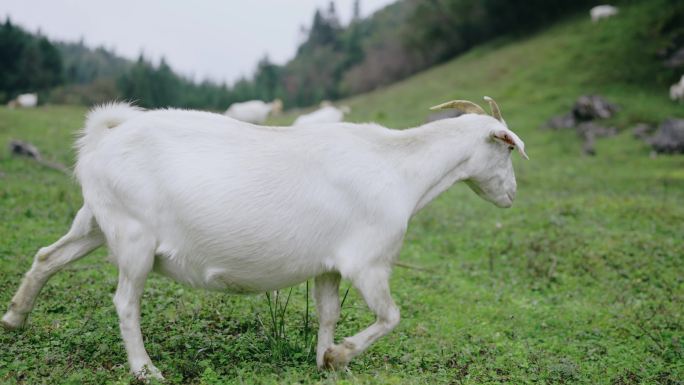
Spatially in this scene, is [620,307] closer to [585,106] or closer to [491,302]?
[491,302]

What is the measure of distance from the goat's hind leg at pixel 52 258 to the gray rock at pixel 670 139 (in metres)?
15.8

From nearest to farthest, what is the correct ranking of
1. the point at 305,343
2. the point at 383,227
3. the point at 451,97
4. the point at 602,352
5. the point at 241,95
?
the point at 383,227 < the point at 305,343 < the point at 602,352 < the point at 451,97 < the point at 241,95

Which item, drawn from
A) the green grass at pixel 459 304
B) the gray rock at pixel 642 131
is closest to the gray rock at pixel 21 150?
the green grass at pixel 459 304

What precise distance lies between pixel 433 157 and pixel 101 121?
2412mm

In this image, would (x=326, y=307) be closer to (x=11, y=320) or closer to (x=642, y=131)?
(x=11, y=320)

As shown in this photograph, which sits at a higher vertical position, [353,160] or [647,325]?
[353,160]

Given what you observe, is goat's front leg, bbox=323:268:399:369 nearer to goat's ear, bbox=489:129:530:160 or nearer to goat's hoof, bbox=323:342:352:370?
goat's hoof, bbox=323:342:352:370

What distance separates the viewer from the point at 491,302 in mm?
7148

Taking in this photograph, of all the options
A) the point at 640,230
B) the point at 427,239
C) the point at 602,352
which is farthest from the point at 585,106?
the point at 602,352

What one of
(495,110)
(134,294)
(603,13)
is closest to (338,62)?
(603,13)

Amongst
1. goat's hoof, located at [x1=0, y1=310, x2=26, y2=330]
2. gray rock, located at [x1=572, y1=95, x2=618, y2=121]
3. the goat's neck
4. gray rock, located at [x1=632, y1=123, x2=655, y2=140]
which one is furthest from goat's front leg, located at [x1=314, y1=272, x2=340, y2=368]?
gray rock, located at [x1=572, y1=95, x2=618, y2=121]

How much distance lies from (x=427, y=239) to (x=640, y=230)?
342 centimetres

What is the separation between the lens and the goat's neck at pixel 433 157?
14.9ft

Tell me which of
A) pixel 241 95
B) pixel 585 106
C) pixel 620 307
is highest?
pixel 620 307
